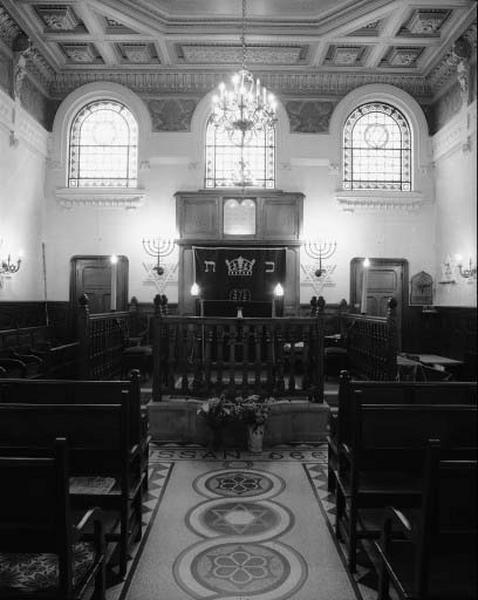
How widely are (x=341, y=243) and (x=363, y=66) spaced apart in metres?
4.06

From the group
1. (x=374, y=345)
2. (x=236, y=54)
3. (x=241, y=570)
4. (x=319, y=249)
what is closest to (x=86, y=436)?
(x=241, y=570)

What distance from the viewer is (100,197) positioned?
34.6 feet

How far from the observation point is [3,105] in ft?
28.6

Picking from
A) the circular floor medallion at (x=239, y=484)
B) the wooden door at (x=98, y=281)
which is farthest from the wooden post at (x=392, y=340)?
the wooden door at (x=98, y=281)

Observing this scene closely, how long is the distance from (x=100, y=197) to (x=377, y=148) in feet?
21.6

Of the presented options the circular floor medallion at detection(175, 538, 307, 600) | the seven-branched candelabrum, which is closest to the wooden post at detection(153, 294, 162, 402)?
the seven-branched candelabrum

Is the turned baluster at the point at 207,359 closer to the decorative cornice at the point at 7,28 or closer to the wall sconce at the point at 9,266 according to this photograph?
the wall sconce at the point at 9,266

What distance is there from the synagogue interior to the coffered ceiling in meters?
0.04

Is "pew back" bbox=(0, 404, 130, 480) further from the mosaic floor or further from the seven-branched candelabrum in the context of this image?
the seven-branched candelabrum

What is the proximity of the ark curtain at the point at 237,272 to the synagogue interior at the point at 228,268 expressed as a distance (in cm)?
4

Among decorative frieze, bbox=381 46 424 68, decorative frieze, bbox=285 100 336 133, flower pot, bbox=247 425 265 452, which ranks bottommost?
flower pot, bbox=247 425 265 452

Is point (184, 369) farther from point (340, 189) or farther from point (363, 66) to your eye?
point (363, 66)

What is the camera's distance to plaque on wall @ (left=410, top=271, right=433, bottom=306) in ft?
34.5

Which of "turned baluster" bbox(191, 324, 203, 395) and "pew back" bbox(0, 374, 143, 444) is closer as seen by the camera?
"pew back" bbox(0, 374, 143, 444)
